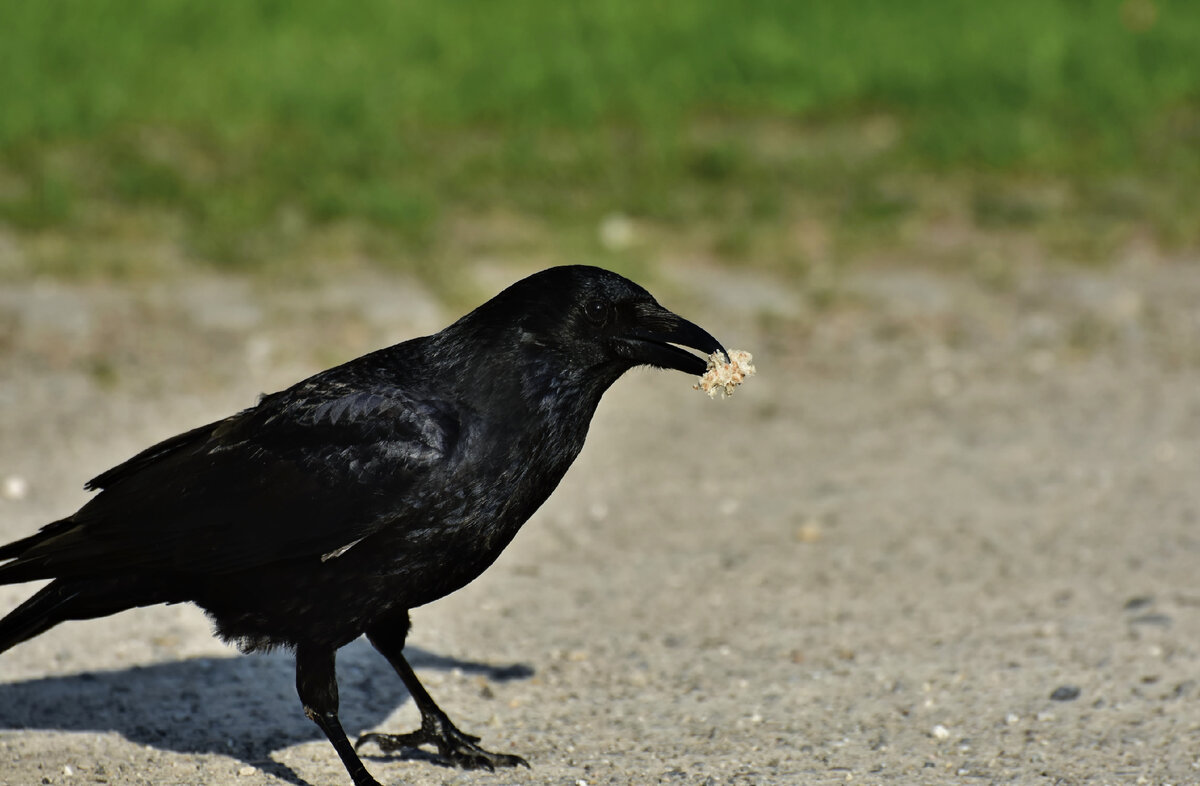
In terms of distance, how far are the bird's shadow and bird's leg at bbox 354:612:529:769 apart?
0.67 feet

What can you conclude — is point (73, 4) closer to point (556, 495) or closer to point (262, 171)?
point (262, 171)

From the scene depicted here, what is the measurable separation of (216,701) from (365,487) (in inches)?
51.0

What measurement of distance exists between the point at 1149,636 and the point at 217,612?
10.2 ft

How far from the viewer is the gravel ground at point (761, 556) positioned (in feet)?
15.7

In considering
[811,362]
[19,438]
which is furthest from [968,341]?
[19,438]

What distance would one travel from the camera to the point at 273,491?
169 inches

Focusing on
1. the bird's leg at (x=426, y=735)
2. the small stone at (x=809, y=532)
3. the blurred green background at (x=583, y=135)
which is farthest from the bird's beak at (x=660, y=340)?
the blurred green background at (x=583, y=135)

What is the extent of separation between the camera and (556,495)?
7168 millimetres

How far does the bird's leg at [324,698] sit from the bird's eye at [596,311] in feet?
3.63

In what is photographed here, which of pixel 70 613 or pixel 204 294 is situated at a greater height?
pixel 204 294

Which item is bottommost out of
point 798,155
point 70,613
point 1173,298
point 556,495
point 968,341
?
point 70,613

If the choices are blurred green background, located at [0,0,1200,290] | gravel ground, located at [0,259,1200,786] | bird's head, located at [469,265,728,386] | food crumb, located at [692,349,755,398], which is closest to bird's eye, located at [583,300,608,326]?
bird's head, located at [469,265,728,386]

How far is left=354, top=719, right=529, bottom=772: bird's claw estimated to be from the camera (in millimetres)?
4695

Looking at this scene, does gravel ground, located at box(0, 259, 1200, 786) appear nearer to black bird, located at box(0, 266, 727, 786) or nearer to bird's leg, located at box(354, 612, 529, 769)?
bird's leg, located at box(354, 612, 529, 769)
